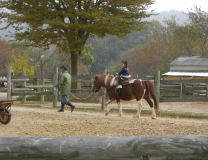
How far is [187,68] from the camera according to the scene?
35562 mm

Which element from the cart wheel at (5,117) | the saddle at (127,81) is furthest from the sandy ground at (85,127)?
the saddle at (127,81)

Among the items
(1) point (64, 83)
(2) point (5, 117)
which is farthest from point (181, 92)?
(2) point (5, 117)

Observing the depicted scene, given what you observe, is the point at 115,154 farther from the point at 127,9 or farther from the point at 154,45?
the point at 154,45

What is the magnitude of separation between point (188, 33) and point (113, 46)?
49787mm

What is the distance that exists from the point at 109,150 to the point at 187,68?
1336 inches

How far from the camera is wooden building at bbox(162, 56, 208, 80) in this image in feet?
110

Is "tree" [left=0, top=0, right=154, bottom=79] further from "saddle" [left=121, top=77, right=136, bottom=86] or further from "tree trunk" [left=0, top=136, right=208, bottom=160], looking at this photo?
"tree trunk" [left=0, top=136, right=208, bottom=160]

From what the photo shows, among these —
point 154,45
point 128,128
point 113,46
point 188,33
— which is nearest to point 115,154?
point 128,128

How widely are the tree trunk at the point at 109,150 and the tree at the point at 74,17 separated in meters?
15.7

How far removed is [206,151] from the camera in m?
3.38

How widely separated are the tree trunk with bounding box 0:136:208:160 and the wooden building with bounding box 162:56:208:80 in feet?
99.2

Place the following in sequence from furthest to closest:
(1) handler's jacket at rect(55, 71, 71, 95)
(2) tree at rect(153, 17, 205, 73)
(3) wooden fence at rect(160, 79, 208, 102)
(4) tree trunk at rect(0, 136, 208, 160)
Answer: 1. (2) tree at rect(153, 17, 205, 73)
2. (3) wooden fence at rect(160, 79, 208, 102)
3. (1) handler's jacket at rect(55, 71, 71, 95)
4. (4) tree trunk at rect(0, 136, 208, 160)

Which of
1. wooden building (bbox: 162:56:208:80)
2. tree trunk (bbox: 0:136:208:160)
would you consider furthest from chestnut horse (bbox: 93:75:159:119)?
wooden building (bbox: 162:56:208:80)

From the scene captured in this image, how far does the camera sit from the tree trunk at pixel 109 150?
3387 millimetres
